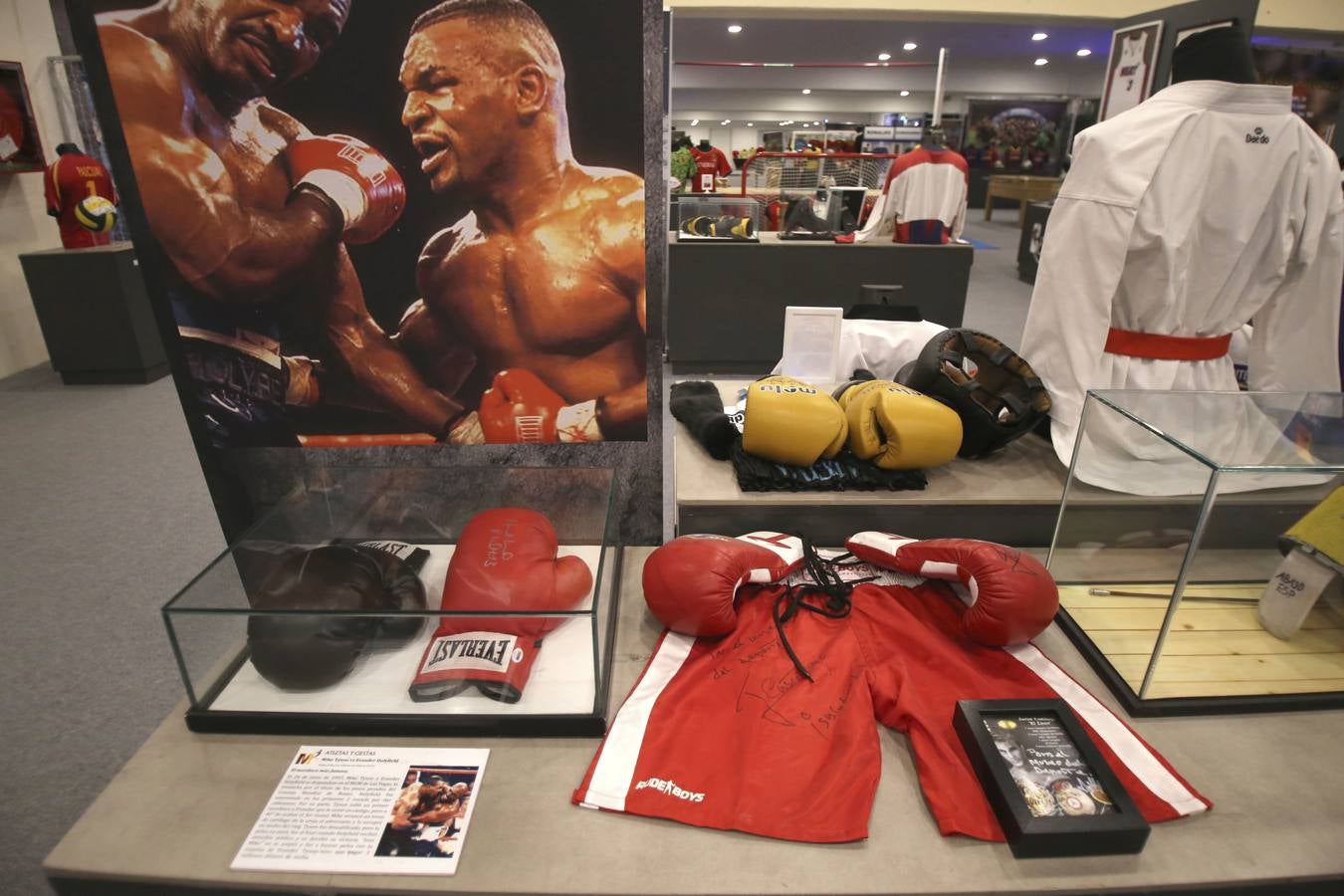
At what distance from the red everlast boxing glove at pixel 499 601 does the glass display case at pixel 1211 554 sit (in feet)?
3.29

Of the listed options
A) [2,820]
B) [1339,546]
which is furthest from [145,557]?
[1339,546]

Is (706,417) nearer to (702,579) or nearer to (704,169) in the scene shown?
(702,579)

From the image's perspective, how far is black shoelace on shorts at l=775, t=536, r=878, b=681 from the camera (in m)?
1.36

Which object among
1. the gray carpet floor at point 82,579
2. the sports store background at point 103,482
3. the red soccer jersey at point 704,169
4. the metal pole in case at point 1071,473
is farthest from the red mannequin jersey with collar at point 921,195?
the metal pole in case at point 1071,473

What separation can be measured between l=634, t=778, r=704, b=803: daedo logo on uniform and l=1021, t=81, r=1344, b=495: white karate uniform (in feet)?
3.60

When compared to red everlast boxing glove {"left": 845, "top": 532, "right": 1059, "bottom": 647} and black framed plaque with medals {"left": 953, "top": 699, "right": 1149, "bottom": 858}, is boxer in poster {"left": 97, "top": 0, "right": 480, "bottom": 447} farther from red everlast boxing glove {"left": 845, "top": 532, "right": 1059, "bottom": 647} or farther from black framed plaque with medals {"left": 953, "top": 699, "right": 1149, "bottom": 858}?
black framed plaque with medals {"left": 953, "top": 699, "right": 1149, "bottom": 858}

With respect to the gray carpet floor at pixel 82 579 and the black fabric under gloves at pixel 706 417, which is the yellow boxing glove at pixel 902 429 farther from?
the gray carpet floor at pixel 82 579

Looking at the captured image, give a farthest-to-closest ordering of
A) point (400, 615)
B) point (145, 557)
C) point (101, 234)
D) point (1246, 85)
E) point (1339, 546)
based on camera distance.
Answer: point (101, 234), point (145, 557), point (1246, 85), point (1339, 546), point (400, 615)

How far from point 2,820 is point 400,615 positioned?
Result: 1426 millimetres

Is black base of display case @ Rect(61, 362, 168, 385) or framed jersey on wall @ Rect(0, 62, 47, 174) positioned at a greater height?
framed jersey on wall @ Rect(0, 62, 47, 174)

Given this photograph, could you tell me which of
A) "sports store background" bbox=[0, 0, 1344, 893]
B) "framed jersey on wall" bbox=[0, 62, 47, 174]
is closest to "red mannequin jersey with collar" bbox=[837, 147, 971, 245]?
"sports store background" bbox=[0, 0, 1344, 893]

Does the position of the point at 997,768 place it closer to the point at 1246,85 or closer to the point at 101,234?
the point at 1246,85

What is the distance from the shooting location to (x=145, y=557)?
2.75m

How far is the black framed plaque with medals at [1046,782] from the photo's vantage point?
37.2 inches
